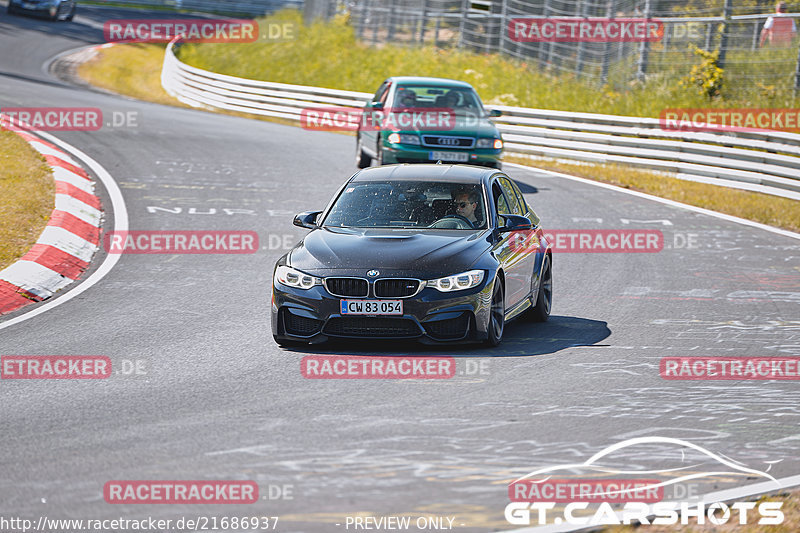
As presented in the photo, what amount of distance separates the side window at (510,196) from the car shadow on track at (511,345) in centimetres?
116

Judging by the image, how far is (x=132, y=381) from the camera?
805 cm

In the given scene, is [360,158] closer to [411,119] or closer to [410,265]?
[411,119]

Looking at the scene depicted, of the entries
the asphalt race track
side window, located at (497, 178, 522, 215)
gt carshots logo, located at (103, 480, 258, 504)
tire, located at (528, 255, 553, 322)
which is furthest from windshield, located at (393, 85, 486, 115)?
gt carshots logo, located at (103, 480, 258, 504)

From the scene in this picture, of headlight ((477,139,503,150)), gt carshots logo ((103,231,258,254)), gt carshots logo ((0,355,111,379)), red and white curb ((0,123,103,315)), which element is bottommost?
gt carshots logo ((103,231,258,254))

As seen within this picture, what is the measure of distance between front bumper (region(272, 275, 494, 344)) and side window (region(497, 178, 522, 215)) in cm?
205

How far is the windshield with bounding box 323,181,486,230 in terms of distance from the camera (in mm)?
10141

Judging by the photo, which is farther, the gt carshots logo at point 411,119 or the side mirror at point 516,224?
the gt carshots logo at point 411,119

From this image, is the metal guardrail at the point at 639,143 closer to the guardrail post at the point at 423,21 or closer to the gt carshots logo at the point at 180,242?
the guardrail post at the point at 423,21

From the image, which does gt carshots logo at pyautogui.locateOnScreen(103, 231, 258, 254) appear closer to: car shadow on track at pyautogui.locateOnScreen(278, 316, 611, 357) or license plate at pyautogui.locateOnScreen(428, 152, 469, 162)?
license plate at pyautogui.locateOnScreen(428, 152, 469, 162)

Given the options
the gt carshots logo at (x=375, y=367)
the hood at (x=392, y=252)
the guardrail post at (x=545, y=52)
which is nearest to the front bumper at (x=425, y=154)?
the hood at (x=392, y=252)

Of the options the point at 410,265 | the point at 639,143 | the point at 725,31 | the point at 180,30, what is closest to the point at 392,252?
the point at 410,265

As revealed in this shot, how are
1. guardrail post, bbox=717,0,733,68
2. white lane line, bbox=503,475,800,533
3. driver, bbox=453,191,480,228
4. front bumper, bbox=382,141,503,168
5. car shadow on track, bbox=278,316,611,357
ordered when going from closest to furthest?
white lane line, bbox=503,475,800,533 < car shadow on track, bbox=278,316,611,357 < driver, bbox=453,191,480,228 < front bumper, bbox=382,141,503,168 < guardrail post, bbox=717,0,733,68

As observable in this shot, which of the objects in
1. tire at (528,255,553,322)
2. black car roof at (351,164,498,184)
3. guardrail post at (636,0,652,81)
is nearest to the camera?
black car roof at (351,164,498,184)

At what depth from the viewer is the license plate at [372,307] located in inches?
352
